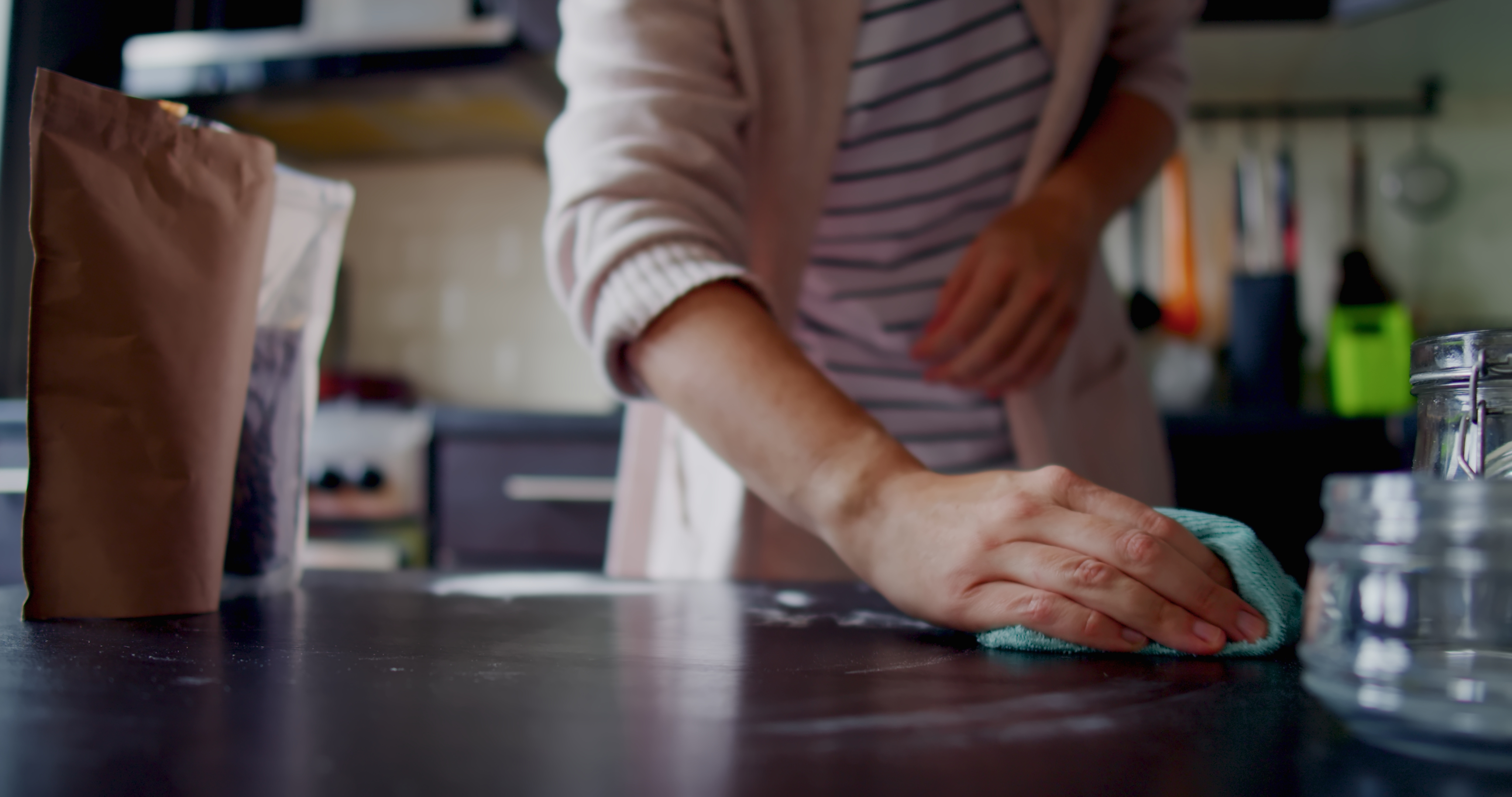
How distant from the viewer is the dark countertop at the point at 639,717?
8.0 inches

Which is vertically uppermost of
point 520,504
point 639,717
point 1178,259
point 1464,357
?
point 1178,259

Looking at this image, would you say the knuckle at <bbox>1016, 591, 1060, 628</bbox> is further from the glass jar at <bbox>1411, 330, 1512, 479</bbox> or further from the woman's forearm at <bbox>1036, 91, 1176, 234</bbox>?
the woman's forearm at <bbox>1036, 91, 1176, 234</bbox>

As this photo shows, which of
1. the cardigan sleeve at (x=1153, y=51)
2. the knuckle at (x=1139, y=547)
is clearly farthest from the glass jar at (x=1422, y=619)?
the cardigan sleeve at (x=1153, y=51)

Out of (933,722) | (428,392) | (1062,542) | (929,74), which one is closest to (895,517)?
(1062,542)

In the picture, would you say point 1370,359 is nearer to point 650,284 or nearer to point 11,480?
point 650,284

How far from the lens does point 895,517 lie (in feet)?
1.43

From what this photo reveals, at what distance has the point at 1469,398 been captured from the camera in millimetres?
324

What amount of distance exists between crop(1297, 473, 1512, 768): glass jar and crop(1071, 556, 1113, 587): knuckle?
0.12 metres

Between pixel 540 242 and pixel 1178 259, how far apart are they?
1.36 meters

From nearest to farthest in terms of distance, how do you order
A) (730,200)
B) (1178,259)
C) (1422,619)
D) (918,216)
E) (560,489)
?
(1422,619), (730,200), (918,216), (560,489), (1178,259)

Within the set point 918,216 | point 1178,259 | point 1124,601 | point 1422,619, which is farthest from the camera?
point 1178,259

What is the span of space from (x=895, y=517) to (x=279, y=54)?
1862 mm

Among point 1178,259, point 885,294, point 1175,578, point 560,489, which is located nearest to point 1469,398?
point 1175,578

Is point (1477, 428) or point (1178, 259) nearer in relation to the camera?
point (1477, 428)
